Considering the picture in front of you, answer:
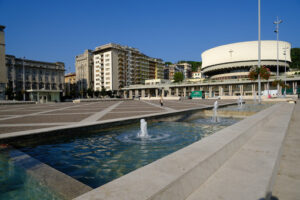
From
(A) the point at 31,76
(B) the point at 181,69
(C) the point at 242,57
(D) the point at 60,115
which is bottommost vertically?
(D) the point at 60,115

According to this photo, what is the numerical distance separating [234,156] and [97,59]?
340ft

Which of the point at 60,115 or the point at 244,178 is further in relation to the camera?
the point at 60,115

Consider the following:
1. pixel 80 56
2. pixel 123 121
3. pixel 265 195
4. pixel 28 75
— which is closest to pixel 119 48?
pixel 80 56

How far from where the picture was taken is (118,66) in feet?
318

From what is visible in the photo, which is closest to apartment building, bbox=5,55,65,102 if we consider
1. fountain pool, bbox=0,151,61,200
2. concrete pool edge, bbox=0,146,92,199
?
concrete pool edge, bbox=0,146,92,199

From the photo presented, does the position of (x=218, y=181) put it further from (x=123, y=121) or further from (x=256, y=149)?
(x=123, y=121)

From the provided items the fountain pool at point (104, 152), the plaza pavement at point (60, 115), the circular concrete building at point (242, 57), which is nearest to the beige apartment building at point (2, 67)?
the plaza pavement at point (60, 115)

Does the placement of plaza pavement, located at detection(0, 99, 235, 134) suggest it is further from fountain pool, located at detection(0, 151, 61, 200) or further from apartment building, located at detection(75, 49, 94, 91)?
apartment building, located at detection(75, 49, 94, 91)

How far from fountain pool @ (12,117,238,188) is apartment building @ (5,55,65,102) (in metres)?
73.8

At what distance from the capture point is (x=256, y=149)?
3426 mm

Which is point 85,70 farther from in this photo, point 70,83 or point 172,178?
point 172,178

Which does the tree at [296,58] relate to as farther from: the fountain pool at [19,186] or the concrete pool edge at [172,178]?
the fountain pool at [19,186]

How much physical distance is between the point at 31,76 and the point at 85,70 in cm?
2924

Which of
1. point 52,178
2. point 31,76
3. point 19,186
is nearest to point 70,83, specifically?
point 31,76
